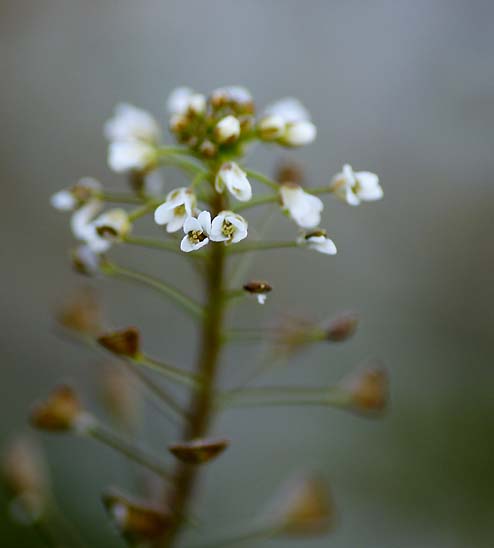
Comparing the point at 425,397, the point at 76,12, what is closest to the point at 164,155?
the point at 425,397

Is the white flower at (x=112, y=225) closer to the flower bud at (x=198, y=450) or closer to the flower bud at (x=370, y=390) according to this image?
the flower bud at (x=198, y=450)

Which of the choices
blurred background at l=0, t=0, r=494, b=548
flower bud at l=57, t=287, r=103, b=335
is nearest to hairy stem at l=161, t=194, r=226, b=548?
flower bud at l=57, t=287, r=103, b=335

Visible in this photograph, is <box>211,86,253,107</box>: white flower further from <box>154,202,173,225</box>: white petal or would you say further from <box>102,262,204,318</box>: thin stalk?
<box>102,262,204,318</box>: thin stalk

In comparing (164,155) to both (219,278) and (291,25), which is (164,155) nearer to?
(219,278)

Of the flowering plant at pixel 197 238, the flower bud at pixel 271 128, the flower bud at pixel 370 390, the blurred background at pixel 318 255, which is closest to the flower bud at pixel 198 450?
the flowering plant at pixel 197 238

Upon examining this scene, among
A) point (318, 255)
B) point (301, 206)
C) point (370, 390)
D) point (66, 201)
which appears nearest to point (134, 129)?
point (66, 201)

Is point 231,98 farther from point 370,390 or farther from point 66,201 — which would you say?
point 370,390
